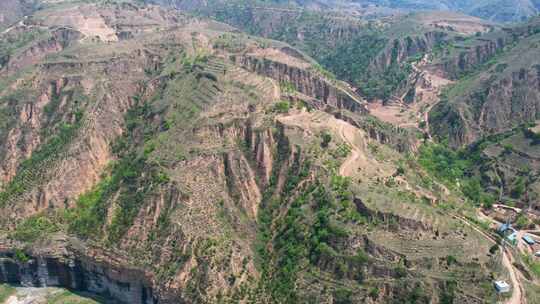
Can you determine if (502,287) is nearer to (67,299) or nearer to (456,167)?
(456,167)

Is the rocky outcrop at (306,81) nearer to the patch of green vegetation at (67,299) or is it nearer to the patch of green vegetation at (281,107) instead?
the patch of green vegetation at (281,107)

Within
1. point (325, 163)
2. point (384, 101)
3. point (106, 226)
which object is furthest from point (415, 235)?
point (384, 101)

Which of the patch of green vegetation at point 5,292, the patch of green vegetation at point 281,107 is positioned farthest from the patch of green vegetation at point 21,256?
the patch of green vegetation at point 281,107

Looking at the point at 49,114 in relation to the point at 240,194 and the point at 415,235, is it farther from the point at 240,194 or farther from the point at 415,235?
the point at 415,235

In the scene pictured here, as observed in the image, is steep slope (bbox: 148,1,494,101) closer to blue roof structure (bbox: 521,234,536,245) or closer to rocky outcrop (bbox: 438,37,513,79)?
rocky outcrop (bbox: 438,37,513,79)

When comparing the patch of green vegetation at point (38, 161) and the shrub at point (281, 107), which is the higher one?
the shrub at point (281, 107)

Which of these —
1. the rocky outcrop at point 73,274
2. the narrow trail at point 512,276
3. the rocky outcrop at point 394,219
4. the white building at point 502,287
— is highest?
the rocky outcrop at point 394,219

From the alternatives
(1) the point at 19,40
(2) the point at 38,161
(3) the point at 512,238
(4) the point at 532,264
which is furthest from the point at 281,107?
(1) the point at 19,40

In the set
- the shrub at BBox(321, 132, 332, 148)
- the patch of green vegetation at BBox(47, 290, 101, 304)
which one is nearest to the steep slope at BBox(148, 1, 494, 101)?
the shrub at BBox(321, 132, 332, 148)

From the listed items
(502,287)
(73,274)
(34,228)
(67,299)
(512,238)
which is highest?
(502,287)

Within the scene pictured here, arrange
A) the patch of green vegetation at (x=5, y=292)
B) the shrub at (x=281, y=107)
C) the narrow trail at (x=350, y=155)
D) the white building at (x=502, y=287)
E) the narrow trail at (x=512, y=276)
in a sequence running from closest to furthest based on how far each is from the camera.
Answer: the white building at (x=502, y=287) → the narrow trail at (x=512, y=276) → the narrow trail at (x=350, y=155) → the patch of green vegetation at (x=5, y=292) → the shrub at (x=281, y=107)

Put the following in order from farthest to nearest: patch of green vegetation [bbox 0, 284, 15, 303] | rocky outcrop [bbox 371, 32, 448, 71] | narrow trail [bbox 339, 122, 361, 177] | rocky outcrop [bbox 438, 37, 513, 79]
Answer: rocky outcrop [bbox 371, 32, 448, 71]
rocky outcrop [bbox 438, 37, 513, 79]
patch of green vegetation [bbox 0, 284, 15, 303]
narrow trail [bbox 339, 122, 361, 177]

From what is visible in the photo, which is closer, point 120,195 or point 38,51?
point 120,195
